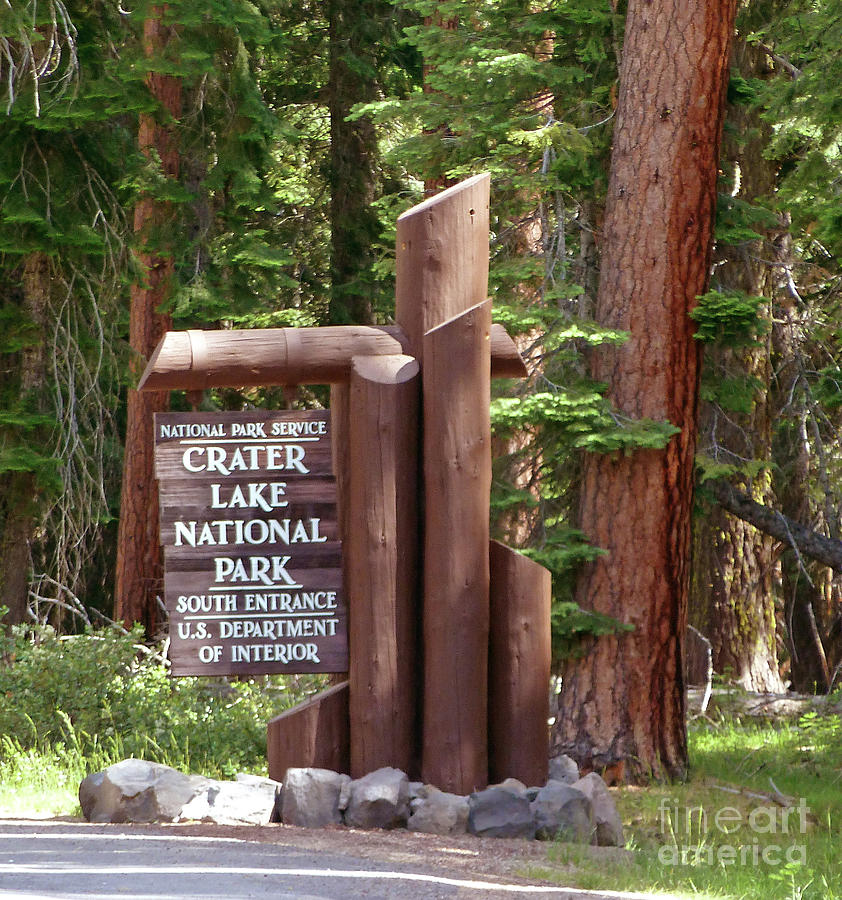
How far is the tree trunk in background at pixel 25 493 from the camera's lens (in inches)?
476

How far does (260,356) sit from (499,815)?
9.46ft

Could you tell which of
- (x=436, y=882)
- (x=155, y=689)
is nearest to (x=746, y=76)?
(x=155, y=689)

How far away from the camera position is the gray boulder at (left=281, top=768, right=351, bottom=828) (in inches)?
267

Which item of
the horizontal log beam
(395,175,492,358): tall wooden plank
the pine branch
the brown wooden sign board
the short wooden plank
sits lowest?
the short wooden plank

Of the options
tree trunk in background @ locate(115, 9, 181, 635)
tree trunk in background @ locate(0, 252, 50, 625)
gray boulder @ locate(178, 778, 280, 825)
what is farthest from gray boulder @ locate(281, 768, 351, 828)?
tree trunk in background @ locate(115, 9, 181, 635)

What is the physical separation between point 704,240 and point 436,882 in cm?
628

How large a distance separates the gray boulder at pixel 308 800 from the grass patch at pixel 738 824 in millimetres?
1249

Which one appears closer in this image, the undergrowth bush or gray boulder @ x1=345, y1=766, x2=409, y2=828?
gray boulder @ x1=345, y1=766, x2=409, y2=828

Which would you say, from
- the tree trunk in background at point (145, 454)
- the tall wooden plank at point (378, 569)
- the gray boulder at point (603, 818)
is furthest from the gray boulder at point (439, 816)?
the tree trunk in background at point (145, 454)

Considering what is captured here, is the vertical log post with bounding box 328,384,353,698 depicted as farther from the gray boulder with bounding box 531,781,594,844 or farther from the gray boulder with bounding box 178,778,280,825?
the gray boulder with bounding box 531,781,594,844

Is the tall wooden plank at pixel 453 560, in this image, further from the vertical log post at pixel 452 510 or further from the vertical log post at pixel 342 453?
the vertical log post at pixel 342 453

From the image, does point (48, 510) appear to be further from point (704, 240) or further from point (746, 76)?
point (746, 76)

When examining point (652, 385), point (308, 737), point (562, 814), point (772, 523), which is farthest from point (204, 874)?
point (772, 523)

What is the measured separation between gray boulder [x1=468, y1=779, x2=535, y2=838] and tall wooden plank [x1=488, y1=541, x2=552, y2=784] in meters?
0.33
